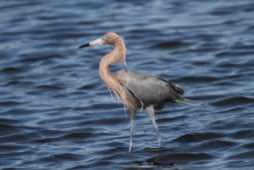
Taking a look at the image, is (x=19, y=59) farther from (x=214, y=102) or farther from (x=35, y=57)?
(x=214, y=102)

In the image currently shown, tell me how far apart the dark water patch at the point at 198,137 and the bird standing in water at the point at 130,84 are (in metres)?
0.38

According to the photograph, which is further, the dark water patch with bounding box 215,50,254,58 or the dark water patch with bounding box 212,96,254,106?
the dark water patch with bounding box 215,50,254,58

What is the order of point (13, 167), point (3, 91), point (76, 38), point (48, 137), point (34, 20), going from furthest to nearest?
1. point (34, 20)
2. point (76, 38)
3. point (3, 91)
4. point (48, 137)
5. point (13, 167)

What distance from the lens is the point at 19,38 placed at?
19.9 m

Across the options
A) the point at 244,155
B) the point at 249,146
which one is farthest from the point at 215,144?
the point at 244,155

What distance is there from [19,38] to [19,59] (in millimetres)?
1685

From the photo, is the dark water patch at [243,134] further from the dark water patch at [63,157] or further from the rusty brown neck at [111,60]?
the dark water patch at [63,157]

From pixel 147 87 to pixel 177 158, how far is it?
3.29ft

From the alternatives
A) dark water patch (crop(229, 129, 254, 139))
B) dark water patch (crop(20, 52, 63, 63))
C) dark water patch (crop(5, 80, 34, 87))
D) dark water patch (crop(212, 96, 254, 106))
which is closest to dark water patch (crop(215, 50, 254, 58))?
dark water patch (crop(212, 96, 254, 106))

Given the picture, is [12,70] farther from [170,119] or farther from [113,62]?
[113,62]

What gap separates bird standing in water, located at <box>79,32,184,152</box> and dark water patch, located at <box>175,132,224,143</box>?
382 mm

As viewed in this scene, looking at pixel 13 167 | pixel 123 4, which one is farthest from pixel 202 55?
pixel 13 167

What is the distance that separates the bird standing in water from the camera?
1252 cm

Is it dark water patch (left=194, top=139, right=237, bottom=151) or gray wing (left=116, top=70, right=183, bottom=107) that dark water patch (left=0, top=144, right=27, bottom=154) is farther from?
dark water patch (left=194, top=139, right=237, bottom=151)
